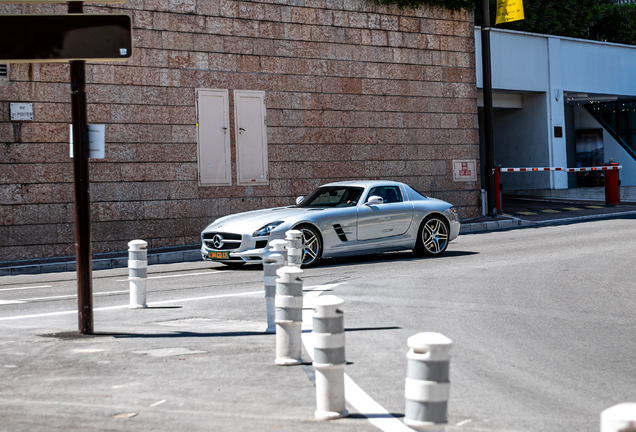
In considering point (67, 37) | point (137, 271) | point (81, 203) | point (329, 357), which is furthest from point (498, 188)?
point (329, 357)

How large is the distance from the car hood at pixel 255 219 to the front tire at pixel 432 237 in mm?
2118

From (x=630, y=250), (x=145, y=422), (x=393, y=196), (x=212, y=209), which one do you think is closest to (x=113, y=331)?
(x=145, y=422)

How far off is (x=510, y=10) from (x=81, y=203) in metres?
17.9

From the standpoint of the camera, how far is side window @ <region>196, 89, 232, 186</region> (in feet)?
60.6

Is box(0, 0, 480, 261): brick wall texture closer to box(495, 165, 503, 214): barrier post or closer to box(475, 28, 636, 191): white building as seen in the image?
box(495, 165, 503, 214): barrier post

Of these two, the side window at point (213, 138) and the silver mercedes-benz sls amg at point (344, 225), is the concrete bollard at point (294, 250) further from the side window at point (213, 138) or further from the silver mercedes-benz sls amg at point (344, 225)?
the side window at point (213, 138)

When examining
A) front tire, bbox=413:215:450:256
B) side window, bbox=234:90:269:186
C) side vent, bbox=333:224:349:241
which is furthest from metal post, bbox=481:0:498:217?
side vent, bbox=333:224:349:241

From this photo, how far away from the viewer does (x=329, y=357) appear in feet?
14.4

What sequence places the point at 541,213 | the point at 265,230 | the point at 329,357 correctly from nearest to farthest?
the point at 329,357 < the point at 265,230 < the point at 541,213

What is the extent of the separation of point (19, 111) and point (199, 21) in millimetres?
4557

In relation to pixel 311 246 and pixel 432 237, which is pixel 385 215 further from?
pixel 311 246

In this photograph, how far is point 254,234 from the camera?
12.1 m

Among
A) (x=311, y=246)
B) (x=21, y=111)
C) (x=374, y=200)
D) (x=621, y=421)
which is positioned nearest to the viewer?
(x=621, y=421)

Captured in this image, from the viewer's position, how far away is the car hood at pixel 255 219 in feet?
40.2
